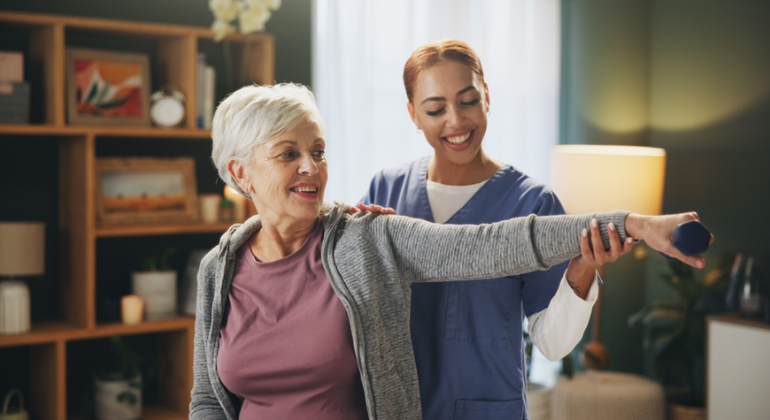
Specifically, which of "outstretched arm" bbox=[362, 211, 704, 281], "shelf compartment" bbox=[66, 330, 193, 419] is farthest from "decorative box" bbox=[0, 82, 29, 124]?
"outstretched arm" bbox=[362, 211, 704, 281]

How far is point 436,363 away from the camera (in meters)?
1.60

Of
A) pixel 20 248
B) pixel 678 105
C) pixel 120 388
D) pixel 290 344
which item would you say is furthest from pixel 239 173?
pixel 678 105

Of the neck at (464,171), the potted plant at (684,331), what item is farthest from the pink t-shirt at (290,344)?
the potted plant at (684,331)

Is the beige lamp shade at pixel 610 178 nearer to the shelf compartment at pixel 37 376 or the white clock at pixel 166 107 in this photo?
the white clock at pixel 166 107

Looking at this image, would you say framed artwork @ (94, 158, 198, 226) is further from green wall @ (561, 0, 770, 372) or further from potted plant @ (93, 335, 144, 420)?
green wall @ (561, 0, 770, 372)

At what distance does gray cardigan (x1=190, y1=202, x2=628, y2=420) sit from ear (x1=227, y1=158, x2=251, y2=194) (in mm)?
163

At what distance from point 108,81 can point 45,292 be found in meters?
0.89

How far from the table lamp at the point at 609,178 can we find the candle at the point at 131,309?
2.09 meters

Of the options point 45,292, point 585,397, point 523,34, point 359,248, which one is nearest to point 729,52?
point 523,34

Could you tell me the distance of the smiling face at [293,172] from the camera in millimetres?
1448

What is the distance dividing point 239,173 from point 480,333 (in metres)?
0.62

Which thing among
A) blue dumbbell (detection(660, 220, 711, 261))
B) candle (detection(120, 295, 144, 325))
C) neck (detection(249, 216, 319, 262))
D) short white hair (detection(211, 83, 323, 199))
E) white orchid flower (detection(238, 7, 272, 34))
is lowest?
candle (detection(120, 295, 144, 325))

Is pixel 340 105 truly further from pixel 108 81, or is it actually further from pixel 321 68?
pixel 108 81

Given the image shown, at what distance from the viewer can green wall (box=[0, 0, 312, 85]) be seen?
2.91 metres
